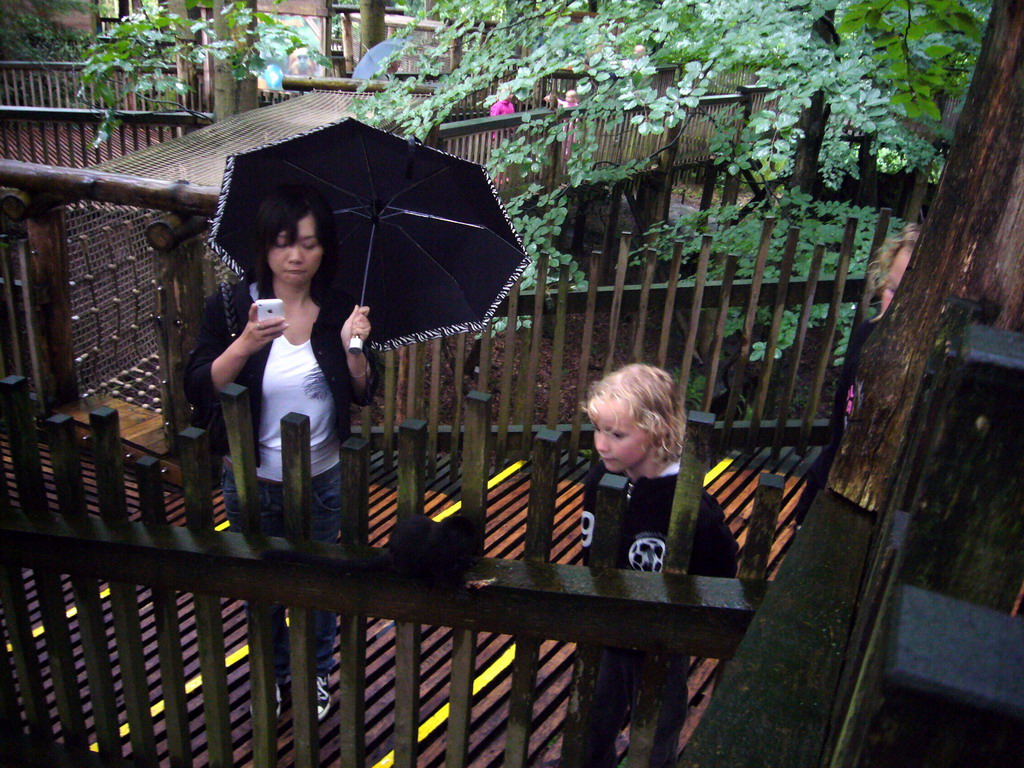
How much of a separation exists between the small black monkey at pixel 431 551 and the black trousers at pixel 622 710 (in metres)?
0.70

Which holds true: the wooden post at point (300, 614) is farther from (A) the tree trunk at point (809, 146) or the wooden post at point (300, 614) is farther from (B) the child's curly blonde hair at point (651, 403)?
(A) the tree trunk at point (809, 146)

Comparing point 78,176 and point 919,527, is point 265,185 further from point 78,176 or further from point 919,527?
point 919,527

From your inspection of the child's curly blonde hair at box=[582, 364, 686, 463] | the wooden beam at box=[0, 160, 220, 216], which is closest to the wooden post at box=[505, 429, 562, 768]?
the child's curly blonde hair at box=[582, 364, 686, 463]

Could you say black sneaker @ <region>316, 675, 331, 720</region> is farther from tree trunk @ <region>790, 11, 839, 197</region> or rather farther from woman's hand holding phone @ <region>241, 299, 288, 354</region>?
tree trunk @ <region>790, 11, 839, 197</region>

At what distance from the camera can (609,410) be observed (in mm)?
2074

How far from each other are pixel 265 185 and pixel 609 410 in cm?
144

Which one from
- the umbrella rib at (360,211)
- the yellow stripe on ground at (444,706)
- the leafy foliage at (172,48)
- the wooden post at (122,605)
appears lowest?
the yellow stripe on ground at (444,706)

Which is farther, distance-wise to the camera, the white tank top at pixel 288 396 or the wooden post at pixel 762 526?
the white tank top at pixel 288 396

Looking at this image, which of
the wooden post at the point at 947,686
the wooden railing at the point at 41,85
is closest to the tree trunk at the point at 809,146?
the wooden post at the point at 947,686

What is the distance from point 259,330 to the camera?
2303mm

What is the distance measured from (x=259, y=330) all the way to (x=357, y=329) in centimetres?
31

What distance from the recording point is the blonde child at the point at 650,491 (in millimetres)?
1977

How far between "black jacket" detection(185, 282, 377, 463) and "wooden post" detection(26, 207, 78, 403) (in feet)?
7.45

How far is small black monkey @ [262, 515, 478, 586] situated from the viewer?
5.49 feet
